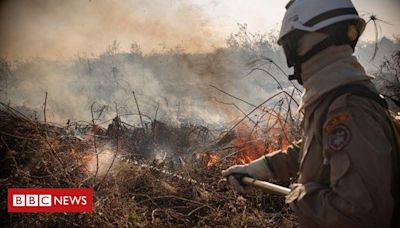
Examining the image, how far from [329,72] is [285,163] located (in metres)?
0.95

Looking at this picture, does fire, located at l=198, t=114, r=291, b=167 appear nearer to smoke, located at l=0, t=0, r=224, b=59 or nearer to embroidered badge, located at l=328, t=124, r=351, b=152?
embroidered badge, located at l=328, t=124, r=351, b=152

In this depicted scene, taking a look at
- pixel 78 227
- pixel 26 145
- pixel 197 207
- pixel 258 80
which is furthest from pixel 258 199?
pixel 258 80

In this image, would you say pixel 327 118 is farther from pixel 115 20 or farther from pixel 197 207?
pixel 115 20

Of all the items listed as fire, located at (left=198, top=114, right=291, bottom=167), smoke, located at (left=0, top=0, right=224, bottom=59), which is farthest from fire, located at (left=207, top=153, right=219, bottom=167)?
smoke, located at (left=0, top=0, right=224, bottom=59)

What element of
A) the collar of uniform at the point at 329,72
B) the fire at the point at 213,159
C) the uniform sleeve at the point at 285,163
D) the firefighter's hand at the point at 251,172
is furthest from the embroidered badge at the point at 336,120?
the fire at the point at 213,159

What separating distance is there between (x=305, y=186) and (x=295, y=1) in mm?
1206

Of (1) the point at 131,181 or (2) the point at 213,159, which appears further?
(2) the point at 213,159

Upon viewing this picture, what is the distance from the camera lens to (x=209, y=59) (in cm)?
1180

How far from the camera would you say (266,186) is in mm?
2664

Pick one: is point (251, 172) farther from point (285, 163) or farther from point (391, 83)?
point (391, 83)

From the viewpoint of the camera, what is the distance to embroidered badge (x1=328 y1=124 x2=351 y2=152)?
1.80 m

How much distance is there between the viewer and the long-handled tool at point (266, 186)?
2.47 m

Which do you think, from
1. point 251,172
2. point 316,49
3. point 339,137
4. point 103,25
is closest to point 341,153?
point 339,137

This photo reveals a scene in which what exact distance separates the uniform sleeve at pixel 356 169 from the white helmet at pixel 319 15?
544mm
